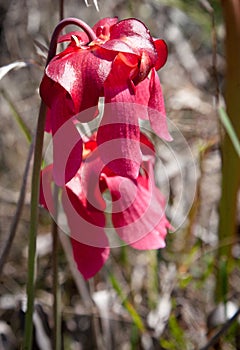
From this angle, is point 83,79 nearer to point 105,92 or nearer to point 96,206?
point 105,92

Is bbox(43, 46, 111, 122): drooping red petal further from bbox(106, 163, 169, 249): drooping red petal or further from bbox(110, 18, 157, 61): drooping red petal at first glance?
bbox(106, 163, 169, 249): drooping red petal

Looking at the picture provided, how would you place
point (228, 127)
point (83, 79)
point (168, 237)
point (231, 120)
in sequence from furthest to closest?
point (168, 237)
point (231, 120)
point (228, 127)
point (83, 79)

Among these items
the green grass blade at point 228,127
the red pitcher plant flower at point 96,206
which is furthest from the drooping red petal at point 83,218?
the green grass blade at point 228,127

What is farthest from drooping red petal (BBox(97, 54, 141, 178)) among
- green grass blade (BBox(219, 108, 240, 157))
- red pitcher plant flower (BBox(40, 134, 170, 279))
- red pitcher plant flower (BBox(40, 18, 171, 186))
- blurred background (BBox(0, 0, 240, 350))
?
green grass blade (BBox(219, 108, 240, 157))

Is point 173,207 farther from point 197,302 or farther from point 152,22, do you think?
point 152,22

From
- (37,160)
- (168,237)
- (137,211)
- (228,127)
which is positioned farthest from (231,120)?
(37,160)
